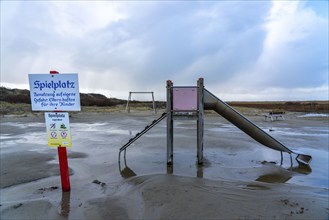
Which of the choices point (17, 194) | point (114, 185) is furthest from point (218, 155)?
point (17, 194)

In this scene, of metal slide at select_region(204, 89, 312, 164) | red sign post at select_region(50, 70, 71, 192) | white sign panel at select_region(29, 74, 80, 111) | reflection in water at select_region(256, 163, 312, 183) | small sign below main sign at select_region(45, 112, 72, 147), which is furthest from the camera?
metal slide at select_region(204, 89, 312, 164)

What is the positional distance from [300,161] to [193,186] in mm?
4862

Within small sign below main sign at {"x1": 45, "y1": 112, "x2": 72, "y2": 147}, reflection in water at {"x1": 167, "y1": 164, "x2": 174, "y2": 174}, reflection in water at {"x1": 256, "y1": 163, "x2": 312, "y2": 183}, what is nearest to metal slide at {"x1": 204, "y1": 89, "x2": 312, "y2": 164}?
reflection in water at {"x1": 256, "y1": 163, "x2": 312, "y2": 183}

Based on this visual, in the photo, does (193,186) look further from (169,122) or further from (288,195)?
(169,122)

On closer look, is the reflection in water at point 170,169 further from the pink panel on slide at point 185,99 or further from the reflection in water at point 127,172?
the pink panel on slide at point 185,99

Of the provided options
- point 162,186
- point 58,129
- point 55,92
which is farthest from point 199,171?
point 55,92

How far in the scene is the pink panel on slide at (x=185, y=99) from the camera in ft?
25.9

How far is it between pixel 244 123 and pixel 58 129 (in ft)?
20.4

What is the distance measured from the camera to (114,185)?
228 inches

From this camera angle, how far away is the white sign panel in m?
4.86

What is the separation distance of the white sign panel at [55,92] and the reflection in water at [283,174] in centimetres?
516

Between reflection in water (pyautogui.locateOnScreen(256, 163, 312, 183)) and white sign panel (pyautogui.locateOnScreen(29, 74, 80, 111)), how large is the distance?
16.9ft

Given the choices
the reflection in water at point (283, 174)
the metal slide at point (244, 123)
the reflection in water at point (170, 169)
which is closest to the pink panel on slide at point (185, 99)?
the metal slide at point (244, 123)

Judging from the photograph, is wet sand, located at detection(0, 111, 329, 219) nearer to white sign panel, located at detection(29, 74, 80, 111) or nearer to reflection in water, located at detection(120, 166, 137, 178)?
reflection in water, located at detection(120, 166, 137, 178)
